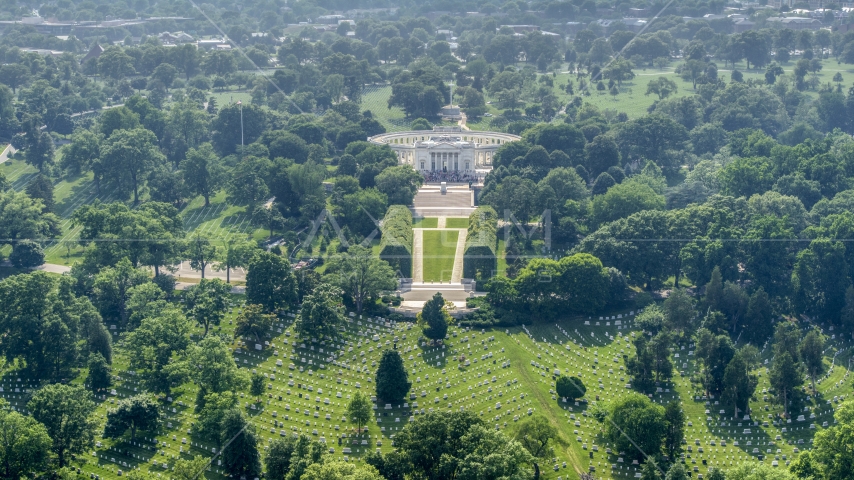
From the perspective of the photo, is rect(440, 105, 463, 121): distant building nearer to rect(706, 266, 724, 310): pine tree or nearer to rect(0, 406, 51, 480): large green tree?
rect(706, 266, 724, 310): pine tree

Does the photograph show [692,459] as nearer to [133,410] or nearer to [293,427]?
[293,427]

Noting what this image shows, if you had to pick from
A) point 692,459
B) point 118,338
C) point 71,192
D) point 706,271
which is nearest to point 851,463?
point 692,459

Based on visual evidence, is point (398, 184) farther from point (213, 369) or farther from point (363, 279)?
point (213, 369)

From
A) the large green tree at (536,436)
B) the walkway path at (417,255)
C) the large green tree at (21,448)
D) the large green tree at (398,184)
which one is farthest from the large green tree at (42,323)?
the large green tree at (398,184)

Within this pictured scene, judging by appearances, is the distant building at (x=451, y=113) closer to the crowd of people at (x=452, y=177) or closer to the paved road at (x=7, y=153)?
the crowd of people at (x=452, y=177)

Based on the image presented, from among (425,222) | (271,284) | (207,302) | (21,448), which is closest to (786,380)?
(271,284)

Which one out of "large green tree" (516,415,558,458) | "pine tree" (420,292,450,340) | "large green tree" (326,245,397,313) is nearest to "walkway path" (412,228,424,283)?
"large green tree" (326,245,397,313)
